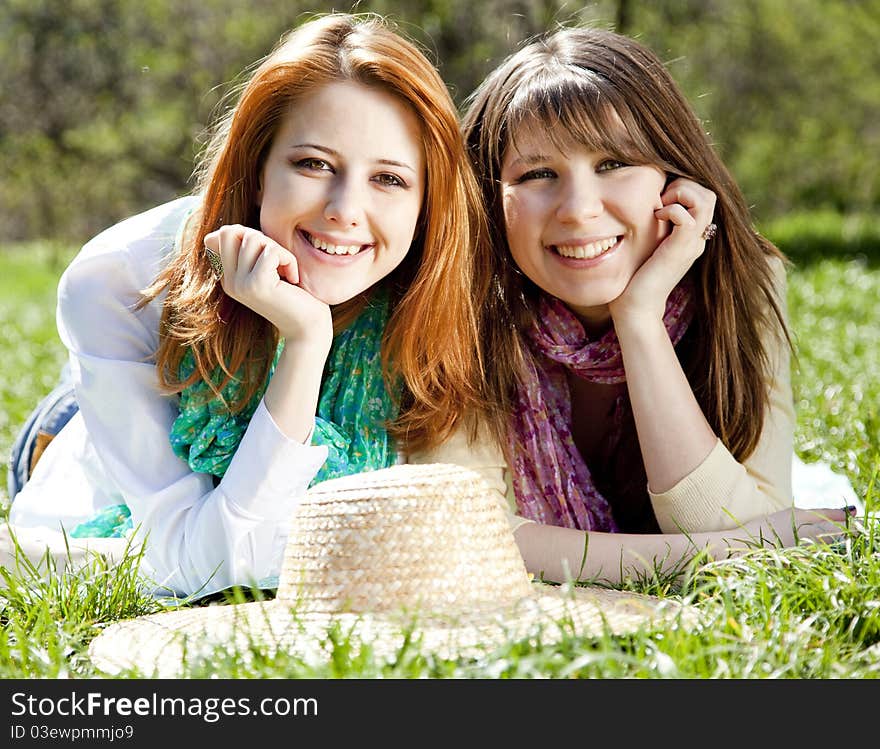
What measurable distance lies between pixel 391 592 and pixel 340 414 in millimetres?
1120

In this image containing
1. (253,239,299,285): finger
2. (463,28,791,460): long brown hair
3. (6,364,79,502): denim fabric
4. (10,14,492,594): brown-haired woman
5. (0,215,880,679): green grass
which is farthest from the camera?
(6,364,79,502): denim fabric

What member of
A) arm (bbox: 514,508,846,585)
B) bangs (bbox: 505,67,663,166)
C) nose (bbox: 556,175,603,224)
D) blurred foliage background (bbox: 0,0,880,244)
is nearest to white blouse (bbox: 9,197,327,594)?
arm (bbox: 514,508,846,585)

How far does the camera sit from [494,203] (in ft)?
12.2

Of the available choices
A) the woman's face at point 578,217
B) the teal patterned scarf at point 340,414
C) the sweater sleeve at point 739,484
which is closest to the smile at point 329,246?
the teal patterned scarf at point 340,414

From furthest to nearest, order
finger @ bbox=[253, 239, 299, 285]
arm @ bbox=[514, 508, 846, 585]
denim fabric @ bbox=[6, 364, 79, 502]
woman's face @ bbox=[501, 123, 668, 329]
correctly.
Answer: denim fabric @ bbox=[6, 364, 79, 502], woman's face @ bbox=[501, 123, 668, 329], arm @ bbox=[514, 508, 846, 585], finger @ bbox=[253, 239, 299, 285]

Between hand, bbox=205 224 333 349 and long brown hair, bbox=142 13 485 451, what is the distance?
0.16 metres

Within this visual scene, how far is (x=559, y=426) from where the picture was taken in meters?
3.86

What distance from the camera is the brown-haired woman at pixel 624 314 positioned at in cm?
349

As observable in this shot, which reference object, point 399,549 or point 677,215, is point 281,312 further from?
point 677,215

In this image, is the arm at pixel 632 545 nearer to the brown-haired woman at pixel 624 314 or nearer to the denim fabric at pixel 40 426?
the brown-haired woman at pixel 624 314

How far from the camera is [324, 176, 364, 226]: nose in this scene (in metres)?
3.16

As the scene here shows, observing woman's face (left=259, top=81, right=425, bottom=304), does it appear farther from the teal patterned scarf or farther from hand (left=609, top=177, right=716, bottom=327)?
hand (left=609, top=177, right=716, bottom=327)
